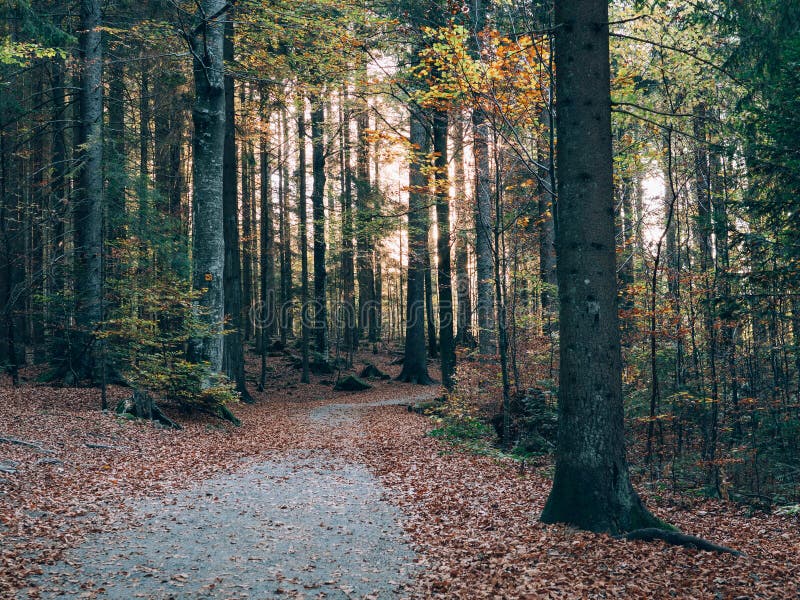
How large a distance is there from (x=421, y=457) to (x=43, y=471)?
18.4ft

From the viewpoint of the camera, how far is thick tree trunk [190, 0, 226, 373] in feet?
39.2

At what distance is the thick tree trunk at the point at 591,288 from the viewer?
5199mm

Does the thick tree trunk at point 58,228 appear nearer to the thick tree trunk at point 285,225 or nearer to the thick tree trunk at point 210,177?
the thick tree trunk at point 210,177

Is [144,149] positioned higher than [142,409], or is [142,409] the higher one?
[144,149]

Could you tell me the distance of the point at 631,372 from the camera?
35.5 feet

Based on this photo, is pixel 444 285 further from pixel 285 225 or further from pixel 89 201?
pixel 285 225

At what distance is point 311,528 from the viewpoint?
19.1ft

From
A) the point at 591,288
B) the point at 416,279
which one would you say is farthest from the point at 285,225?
the point at 591,288

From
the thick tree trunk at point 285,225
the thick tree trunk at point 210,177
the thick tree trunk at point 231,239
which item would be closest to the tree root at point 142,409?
the thick tree trunk at point 210,177

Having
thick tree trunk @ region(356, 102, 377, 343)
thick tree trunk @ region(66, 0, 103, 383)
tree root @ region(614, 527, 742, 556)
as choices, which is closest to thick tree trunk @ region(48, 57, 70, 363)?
thick tree trunk @ region(66, 0, 103, 383)

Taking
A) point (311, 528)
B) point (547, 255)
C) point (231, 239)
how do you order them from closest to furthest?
point (311, 528) → point (547, 255) → point (231, 239)

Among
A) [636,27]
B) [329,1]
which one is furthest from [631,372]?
[329,1]

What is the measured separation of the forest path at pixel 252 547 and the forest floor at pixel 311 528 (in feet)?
0.06

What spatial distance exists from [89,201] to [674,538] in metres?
13.2
